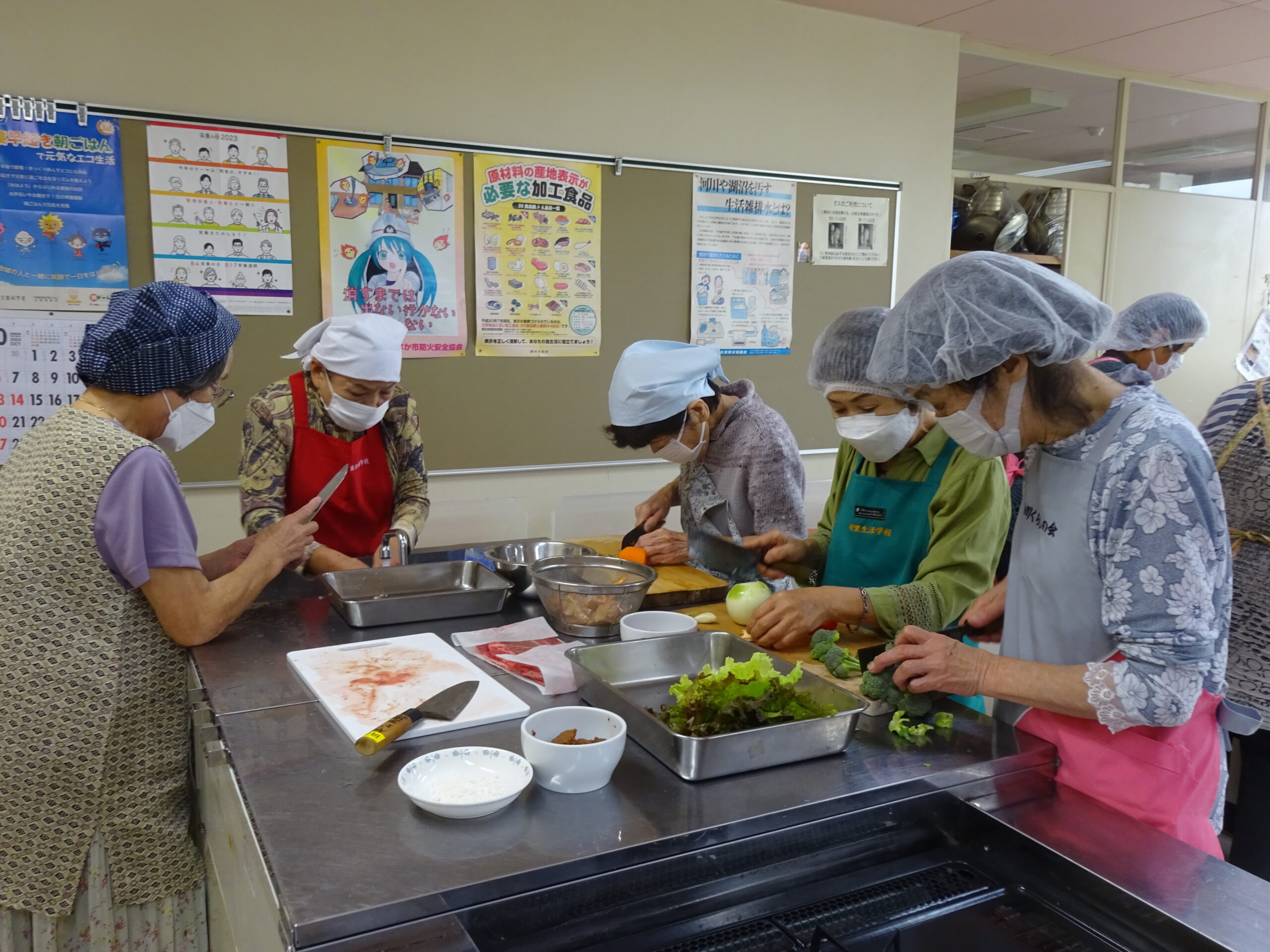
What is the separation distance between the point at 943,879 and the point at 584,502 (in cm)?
258

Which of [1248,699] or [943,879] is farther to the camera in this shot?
[1248,699]

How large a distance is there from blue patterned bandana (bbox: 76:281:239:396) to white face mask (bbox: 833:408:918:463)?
1.34m

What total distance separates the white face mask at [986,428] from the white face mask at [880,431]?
1.57 ft

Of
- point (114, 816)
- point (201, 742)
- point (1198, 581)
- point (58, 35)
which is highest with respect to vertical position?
point (58, 35)

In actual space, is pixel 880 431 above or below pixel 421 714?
above

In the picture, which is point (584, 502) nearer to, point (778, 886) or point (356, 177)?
point (356, 177)

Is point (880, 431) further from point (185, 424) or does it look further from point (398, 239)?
point (398, 239)

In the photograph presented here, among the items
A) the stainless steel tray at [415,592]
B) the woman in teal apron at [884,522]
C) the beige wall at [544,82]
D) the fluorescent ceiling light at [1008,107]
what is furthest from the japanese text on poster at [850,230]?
the stainless steel tray at [415,592]

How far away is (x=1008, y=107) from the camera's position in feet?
16.2

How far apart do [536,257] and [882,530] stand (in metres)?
2.08

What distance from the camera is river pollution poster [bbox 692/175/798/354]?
392 cm

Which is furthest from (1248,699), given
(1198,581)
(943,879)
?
(943,879)

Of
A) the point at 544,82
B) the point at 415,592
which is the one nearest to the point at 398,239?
the point at 544,82

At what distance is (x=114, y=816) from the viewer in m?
1.67
